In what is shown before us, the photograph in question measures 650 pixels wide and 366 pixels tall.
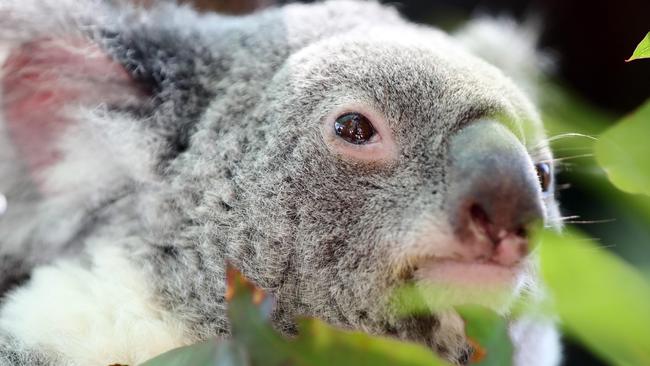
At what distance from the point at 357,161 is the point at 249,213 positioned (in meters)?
0.24

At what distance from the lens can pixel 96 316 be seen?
4.05 feet

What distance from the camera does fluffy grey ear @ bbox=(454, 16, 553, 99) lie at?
1807mm

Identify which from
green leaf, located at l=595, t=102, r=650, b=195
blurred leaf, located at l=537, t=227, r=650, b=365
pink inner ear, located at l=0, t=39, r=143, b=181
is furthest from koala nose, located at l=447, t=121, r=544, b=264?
pink inner ear, located at l=0, t=39, r=143, b=181

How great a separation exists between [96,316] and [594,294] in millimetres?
1062

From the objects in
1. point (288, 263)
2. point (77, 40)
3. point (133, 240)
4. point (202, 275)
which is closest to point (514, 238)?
point (288, 263)

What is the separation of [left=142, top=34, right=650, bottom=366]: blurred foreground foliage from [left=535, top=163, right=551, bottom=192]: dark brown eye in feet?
1.69

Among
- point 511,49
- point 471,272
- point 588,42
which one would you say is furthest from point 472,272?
point 588,42

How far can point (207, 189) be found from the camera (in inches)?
51.4

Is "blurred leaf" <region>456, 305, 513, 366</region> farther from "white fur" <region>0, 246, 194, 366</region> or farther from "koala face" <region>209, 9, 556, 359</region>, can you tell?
"white fur" <region>0, 246, 194, 366</region>

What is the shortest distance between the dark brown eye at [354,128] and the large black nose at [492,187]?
0.17m

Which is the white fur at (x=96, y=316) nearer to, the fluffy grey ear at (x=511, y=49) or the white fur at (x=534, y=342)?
the white fur at (x=534, y=342)

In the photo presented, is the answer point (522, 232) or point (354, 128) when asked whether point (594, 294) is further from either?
point (354, 128)

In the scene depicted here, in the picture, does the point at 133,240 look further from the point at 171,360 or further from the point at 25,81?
the point at 171,360

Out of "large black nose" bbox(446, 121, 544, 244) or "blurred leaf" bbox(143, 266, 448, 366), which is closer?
"blurred leaf" bbox(143, 266, 448, 366)
